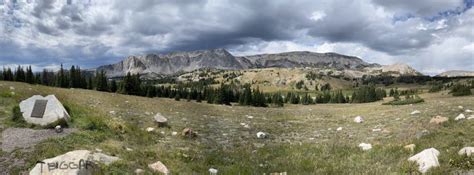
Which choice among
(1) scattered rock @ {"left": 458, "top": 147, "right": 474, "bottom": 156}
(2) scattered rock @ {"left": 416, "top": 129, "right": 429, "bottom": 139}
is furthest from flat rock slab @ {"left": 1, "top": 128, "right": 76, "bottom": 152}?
(2) scattered rock @ {"left": 416, "top": 129, "right": 429, "bottom": 139}

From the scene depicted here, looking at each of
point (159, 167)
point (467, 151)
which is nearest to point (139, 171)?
point (159, 167)

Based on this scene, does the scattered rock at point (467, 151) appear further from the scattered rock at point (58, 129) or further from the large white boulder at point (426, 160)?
the scattered rock at point (58, 129)

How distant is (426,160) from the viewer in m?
13.9

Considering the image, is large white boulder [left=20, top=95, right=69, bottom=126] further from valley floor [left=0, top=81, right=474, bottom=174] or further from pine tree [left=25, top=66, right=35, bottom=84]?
pine tree [left=25, top=66, right=35, bottom=84]

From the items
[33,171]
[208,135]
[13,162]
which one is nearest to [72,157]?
[33,171]

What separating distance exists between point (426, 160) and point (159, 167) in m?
9.92

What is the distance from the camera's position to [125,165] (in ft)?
45.5

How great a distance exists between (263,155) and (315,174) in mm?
4572

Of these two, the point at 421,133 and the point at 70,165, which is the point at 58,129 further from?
the point at 421,133

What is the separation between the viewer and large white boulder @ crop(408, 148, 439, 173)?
13.5m

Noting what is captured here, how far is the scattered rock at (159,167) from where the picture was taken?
14150mm

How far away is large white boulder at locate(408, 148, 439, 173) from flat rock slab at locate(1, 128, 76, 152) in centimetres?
1511

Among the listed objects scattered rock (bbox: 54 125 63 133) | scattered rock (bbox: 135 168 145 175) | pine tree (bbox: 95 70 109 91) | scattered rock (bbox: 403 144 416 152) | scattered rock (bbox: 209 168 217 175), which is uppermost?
pine tree (bbox: 95 70 109 91)

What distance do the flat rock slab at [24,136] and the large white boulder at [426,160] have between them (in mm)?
15110
